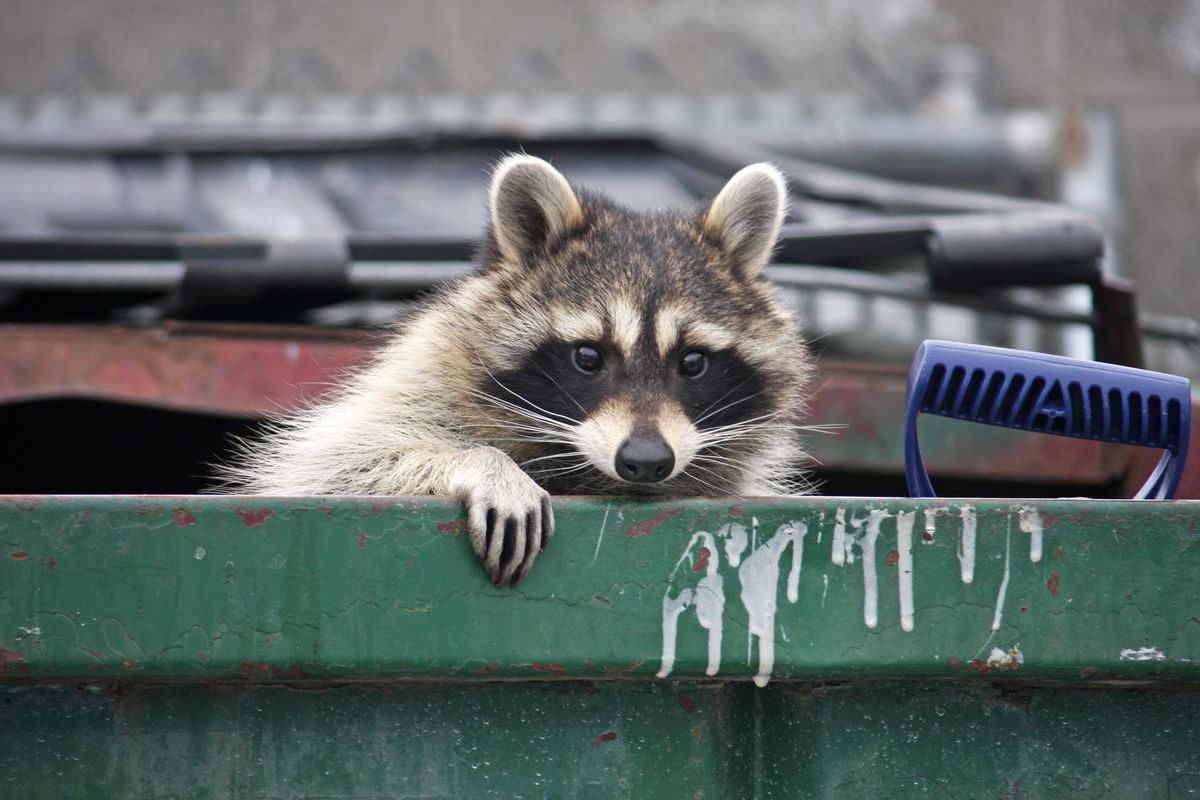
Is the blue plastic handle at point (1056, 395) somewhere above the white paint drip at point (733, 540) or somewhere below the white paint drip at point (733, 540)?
above

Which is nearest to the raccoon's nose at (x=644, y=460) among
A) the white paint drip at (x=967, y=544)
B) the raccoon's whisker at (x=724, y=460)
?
the raccoon's whisker at (x=724, y=460)

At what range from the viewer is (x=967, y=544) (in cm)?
141

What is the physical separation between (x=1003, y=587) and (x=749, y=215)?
4.03ft

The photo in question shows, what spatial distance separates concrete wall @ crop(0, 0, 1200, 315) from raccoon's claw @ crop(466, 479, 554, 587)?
5.13 m

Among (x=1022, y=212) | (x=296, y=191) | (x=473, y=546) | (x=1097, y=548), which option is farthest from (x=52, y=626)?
(x=1022, y=212)

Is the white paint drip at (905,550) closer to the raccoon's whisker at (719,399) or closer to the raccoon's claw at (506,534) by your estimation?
the raccoon's claw at (506,534)

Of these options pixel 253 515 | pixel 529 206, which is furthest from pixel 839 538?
pixel 529 206

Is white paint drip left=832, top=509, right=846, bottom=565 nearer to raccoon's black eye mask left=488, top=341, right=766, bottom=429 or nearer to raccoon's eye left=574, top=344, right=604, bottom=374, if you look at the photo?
raccoon's black eye mask left=488, top=341, right=766, bottom=429

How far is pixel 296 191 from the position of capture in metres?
3.13

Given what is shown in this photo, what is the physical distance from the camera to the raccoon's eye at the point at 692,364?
220 centimetres

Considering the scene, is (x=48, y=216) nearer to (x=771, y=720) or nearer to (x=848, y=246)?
(x=848, y=246)

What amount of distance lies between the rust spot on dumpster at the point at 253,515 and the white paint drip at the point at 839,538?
2.14 ft

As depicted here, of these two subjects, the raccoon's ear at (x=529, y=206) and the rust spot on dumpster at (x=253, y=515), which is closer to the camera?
the rust spot on dumpster at (x=253, y=515)

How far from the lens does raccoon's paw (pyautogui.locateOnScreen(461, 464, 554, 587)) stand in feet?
4.52
